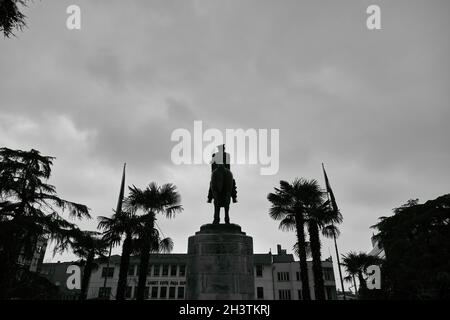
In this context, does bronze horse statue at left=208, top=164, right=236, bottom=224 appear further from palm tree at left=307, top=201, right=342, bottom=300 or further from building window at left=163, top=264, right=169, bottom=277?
building window at left=163, top=264, right=169, bottom=277

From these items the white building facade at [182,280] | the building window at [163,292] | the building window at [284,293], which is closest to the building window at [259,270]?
the white building facade at [182,280]

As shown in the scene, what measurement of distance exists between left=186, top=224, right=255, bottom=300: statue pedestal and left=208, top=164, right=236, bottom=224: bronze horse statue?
27.2 inches

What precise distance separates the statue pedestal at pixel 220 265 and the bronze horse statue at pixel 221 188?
0.69 m

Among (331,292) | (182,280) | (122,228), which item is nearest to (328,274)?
(331,292)

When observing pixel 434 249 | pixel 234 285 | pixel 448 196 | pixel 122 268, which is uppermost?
pixel 448 196

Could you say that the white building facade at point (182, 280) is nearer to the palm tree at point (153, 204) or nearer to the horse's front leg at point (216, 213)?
the palm tree at point (153, 204)

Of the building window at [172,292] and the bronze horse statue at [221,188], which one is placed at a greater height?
the bronze horse statue at [221,188]

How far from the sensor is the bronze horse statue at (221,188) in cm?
1009

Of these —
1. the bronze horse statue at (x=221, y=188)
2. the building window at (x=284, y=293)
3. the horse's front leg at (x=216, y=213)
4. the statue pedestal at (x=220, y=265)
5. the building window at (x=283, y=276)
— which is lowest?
the statue pedestal at (x=220, y=265)

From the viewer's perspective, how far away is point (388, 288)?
21.3 m
